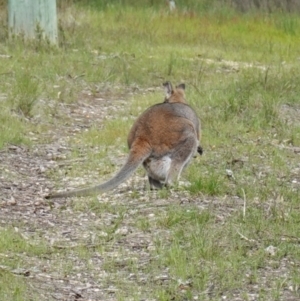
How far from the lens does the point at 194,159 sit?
8.76 m

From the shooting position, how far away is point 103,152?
8.95m

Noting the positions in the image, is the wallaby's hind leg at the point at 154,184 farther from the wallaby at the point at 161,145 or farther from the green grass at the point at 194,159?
the green grass at the point at 194,159

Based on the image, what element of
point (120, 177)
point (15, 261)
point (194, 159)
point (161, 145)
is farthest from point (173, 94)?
point (15, 261)

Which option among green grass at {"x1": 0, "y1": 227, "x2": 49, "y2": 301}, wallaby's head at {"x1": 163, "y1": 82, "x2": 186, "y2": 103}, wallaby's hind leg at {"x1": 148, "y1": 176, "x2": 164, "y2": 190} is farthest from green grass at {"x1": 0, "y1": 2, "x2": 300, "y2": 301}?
wallaby's head at {"x1": 163, "y1": 82, "x2": 186, "y2": 103}

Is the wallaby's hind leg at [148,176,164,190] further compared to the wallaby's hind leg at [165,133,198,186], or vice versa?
the wallaby's hind leg at [148,176,164,190]

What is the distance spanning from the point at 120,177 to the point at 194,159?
1.74 metres

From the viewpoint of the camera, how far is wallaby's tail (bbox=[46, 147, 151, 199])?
696cm

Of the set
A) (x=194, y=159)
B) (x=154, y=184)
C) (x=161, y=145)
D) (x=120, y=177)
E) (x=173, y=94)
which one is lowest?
(x=194, y=159)

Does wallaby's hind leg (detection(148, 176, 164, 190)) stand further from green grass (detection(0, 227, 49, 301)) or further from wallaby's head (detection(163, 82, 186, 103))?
green grass (detection(0, 227, 49, 301))

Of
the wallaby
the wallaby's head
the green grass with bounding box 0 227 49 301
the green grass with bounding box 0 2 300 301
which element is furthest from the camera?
the wallaby's head

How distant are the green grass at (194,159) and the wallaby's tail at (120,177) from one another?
0.47 feet

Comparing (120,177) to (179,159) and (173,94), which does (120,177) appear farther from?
(173,94)

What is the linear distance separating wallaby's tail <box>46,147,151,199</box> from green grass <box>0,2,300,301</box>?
5.7 inches

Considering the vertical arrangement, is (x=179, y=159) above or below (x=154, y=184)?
above
